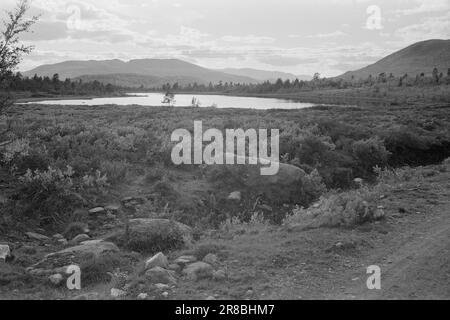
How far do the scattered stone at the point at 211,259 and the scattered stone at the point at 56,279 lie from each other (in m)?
2.24

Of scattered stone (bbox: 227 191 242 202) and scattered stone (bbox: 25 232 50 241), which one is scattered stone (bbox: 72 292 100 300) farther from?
scattered stone (bbox: 227 191 242 202)

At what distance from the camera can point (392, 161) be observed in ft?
62.3

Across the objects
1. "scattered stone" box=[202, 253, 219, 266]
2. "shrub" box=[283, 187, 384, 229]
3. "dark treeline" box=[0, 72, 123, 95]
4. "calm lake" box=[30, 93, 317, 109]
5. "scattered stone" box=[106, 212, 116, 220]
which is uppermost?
"dark treeline" box=[0, 72, 123, 95]

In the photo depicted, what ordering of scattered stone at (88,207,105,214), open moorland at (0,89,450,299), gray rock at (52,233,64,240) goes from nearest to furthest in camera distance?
open moorland at (0,89,450,299) → gray rock at (52,233,64,240) → scattered stone at (88,207,105,214)

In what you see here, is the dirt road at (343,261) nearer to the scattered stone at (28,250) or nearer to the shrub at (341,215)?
the shrub at (341,215)

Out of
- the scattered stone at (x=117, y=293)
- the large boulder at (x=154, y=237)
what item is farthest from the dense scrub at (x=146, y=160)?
the scattered stone at (x=117, y=293)

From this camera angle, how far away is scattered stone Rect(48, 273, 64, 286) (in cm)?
690

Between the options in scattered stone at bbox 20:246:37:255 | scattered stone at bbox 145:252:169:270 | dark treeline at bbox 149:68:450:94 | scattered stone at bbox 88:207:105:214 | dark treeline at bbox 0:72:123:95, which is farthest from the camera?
dark treeline at bbox 0:72:123:95

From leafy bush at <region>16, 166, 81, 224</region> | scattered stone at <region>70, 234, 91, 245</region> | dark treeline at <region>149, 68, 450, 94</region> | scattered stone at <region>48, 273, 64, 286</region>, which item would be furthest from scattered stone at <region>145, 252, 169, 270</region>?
dark treeline at <region>149, 68, 450, 94</region>

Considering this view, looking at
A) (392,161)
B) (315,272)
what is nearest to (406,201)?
(315,272)

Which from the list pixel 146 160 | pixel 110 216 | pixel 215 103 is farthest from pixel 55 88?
pixel 110 216

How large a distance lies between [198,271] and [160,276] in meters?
0.59

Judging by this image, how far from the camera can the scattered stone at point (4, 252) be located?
25.7 feet

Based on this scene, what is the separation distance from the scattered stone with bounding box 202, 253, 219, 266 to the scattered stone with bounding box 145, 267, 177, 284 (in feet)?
2.21
